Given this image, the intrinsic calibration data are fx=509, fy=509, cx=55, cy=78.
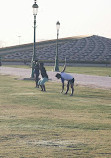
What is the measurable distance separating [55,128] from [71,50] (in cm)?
10656

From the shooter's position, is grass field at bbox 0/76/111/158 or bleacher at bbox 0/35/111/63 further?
bleacher at bbox 0/35/111/63

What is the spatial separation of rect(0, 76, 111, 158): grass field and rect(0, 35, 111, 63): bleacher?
82.5m

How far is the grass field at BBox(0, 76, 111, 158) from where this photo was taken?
9.83m

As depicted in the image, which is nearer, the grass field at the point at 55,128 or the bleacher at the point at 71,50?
the grass field at the point at 55,128

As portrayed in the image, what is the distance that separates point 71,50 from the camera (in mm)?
119000

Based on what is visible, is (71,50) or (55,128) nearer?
(55,128)

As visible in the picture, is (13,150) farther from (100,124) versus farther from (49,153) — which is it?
(100,124)

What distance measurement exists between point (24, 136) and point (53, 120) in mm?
3003

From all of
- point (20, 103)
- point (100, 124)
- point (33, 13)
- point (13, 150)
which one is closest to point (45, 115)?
point (100, 124)

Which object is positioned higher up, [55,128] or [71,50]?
[55,128]

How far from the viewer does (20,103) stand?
19.7 metres

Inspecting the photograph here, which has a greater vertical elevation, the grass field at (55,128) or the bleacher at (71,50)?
the grass field at (55,128)

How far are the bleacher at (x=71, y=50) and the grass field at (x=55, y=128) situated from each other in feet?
271

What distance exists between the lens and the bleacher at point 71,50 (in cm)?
10900
